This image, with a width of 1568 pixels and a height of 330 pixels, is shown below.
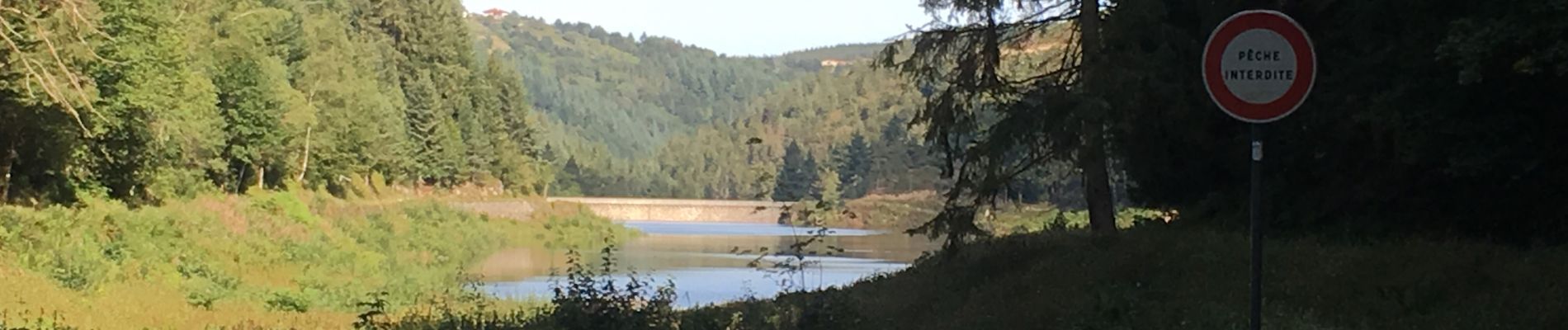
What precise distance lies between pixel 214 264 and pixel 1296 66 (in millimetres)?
29753

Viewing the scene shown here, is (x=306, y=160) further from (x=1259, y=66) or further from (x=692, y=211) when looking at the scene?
(x=692, y=211)

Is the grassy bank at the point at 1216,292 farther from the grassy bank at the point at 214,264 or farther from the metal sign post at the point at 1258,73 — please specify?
the grassy bank at the point at 214,264

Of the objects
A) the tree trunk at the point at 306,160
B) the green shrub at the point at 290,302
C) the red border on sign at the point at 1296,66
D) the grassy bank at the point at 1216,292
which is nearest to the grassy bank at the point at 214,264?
the green shrub at the point at 290,302

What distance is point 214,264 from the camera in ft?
107

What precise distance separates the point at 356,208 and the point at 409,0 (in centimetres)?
3888

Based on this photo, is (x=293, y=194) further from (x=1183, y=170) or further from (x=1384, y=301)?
(x=1384, y=301)

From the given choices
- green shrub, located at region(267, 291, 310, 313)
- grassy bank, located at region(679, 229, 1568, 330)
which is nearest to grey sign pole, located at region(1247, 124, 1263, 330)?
grassy bank, located at region(679, 229, 1568, 330)

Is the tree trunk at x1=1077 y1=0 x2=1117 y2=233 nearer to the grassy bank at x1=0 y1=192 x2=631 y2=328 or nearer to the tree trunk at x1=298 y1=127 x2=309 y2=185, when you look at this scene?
the grassy bank at x1=0 y1=192 x2=631 y2=328

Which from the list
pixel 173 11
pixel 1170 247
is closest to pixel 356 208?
pixel 173 11

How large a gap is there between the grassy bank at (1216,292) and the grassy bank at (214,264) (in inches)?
273

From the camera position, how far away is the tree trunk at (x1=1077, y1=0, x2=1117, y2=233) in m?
17.2

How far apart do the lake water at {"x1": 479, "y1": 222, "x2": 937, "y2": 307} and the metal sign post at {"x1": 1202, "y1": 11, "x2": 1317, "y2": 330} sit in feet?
20.3

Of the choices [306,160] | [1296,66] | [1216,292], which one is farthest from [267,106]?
[1296,66]

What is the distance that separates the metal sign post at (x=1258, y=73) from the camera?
712cm
